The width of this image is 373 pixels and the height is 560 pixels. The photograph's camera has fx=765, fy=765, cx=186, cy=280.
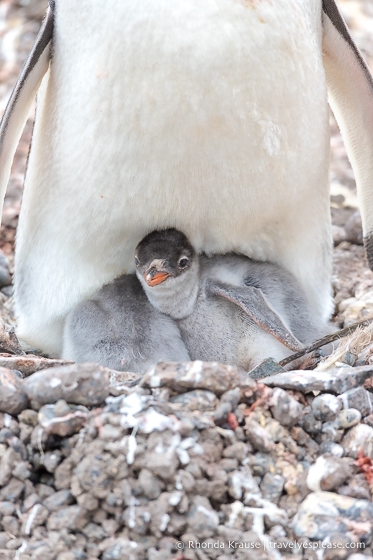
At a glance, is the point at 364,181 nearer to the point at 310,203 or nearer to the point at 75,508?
the point at 310,203

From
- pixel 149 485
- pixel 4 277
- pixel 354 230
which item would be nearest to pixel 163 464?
pixel 149 485

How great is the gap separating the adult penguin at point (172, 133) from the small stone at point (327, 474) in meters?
0.92

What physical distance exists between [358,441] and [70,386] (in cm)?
63

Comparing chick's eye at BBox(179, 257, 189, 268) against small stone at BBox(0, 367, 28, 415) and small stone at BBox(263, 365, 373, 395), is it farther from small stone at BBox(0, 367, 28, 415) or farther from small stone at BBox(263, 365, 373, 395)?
small stone at BBox(0, 367, 28, 415)

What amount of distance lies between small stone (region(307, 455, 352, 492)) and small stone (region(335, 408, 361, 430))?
0.13 metres

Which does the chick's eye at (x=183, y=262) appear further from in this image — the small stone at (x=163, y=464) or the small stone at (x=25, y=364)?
the small stone at (x=163, y=464)

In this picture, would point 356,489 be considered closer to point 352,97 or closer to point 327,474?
point 327,474

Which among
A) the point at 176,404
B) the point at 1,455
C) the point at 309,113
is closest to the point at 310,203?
the point at 309,113

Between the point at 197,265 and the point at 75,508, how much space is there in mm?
1159

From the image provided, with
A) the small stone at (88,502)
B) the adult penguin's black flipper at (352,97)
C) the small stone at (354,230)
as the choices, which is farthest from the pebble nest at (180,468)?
the small stone at (354,230)

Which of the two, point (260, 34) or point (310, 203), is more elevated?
point (260, 34)

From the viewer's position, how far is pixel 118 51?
2.03 metres

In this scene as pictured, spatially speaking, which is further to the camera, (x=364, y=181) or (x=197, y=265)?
(x=364, y=181)

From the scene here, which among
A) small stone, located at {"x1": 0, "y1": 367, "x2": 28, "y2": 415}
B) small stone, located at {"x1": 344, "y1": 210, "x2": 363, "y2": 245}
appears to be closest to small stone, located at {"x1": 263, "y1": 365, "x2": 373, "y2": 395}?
small stone, located at {"x1": 0, "y1": 367, "x2": 28, "y2": 415}
